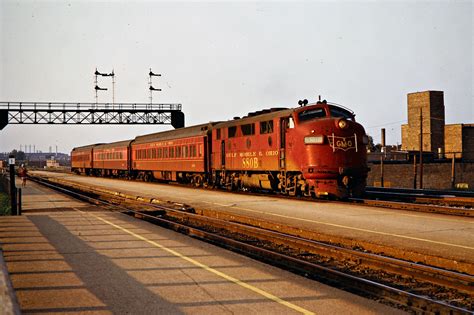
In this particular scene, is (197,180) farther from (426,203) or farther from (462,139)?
(462,139)

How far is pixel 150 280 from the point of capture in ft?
26.5

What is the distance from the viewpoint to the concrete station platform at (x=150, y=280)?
21.6 feet

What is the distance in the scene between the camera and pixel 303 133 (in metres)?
20.5

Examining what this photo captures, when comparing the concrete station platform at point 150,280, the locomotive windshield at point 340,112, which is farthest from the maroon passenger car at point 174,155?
the concrete station platform at point 150,280

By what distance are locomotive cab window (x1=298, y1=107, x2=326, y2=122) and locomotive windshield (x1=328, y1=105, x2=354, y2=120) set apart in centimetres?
38

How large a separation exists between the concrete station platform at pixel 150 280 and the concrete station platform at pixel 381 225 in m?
3.19

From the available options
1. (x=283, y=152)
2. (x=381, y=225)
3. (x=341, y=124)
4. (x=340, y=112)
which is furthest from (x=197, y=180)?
(x=381, y=225)

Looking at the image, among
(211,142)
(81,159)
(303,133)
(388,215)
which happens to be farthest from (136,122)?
(388,215)

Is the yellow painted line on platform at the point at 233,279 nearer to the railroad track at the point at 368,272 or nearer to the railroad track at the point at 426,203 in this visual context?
the railroad track at the point at 368,272

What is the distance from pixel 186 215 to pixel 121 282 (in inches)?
383

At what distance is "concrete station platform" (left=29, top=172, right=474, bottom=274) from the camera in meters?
9.91

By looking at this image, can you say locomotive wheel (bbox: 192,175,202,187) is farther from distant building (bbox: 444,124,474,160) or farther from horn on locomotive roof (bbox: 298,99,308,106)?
distant building (bbox: 444,124,474,160)

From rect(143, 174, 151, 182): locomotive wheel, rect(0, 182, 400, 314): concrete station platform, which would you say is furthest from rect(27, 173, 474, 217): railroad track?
rect(143, 174, 151, 182): locomotive wheel

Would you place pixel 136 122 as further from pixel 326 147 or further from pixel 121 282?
pixel 121 282
